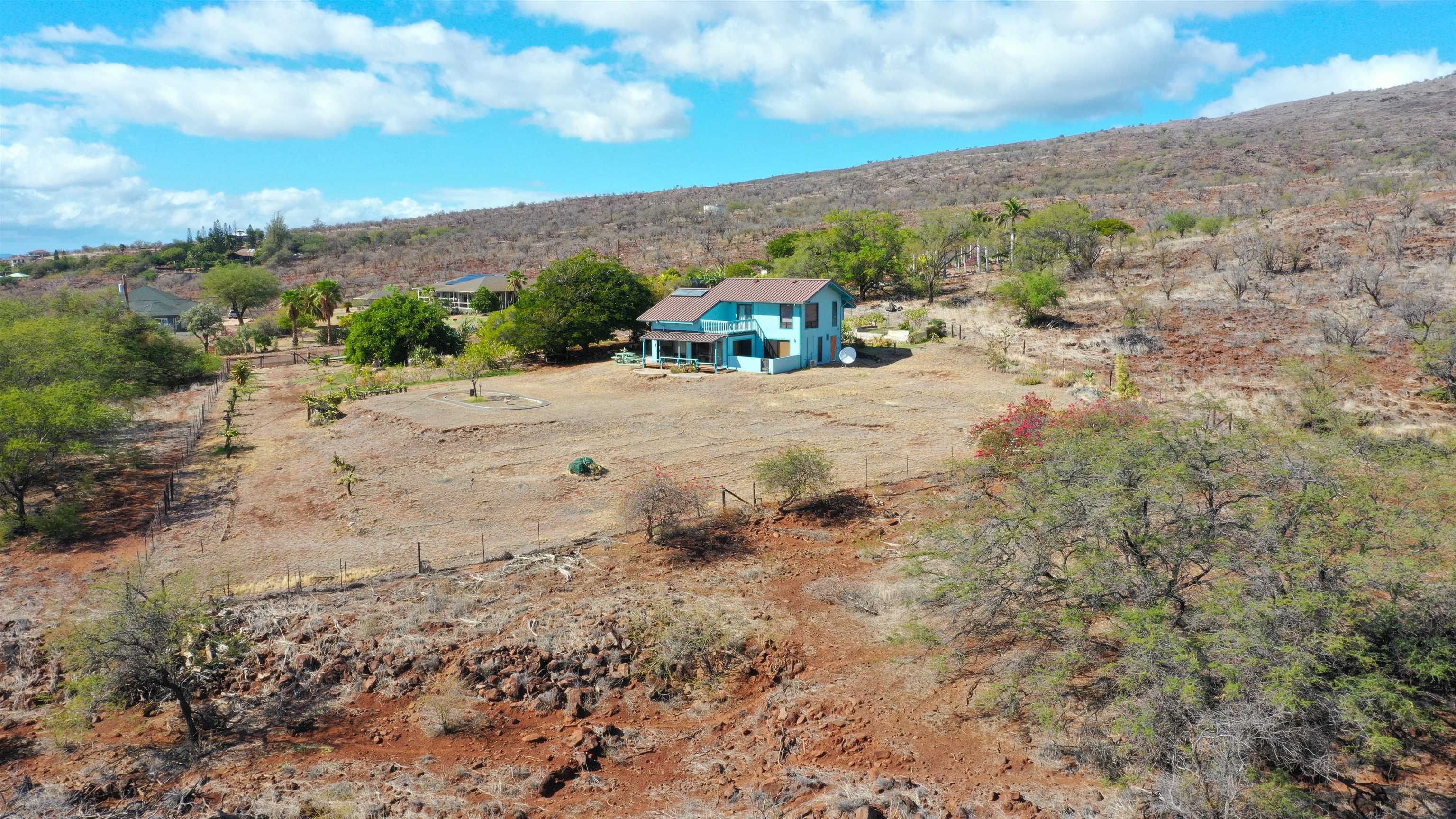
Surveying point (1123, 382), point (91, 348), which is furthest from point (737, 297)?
point (91, 348)

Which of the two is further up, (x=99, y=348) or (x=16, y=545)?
(x=99, y=348)

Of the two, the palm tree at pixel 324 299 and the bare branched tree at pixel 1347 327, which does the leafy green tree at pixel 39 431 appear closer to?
the palm tree at pixel 324 299

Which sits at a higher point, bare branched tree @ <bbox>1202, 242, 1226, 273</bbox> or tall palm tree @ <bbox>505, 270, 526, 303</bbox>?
tall palm tree @ <bbox>505, 270, 526, 303</bbox>

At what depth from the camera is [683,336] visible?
145 feet

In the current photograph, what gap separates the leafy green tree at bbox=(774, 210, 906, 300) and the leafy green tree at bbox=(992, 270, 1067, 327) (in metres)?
9.95

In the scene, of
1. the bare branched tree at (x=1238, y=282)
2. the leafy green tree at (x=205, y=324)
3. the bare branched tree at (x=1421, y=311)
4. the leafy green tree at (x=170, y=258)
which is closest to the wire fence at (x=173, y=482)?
the leafy green tree at (x=205, y=324)

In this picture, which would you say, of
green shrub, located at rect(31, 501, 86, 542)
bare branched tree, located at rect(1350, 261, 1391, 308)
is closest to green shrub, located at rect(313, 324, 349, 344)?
green shrub, located at rect(31, 501, 86, 542)

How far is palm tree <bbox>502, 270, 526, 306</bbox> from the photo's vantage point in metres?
66.6

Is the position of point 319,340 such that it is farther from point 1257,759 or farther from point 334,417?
point 1257,759

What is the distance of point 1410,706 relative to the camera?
31.9 ft

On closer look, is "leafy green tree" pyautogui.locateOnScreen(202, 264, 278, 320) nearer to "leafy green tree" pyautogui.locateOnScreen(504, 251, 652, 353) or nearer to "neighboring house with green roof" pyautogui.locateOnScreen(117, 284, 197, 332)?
"neighboring house with green roof" pyautogui.locateOnScreen(117, 284, 197, 332)

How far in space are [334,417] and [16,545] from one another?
1460 centimetres

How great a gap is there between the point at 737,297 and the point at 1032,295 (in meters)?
16.8

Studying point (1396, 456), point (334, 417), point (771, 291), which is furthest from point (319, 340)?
point (1396, 456)
